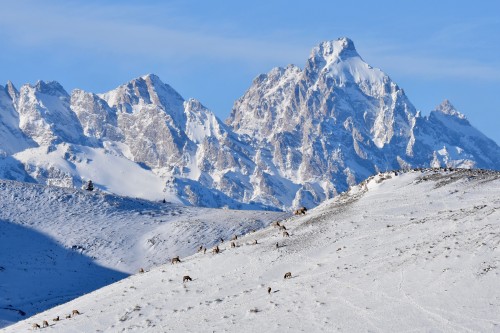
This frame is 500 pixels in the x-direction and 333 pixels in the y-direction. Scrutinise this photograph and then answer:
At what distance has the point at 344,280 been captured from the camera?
4212 cm

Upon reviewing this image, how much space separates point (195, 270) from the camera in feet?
163

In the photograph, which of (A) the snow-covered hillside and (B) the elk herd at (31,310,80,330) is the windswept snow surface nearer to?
(B) the elk herd at (31,310,80,330)

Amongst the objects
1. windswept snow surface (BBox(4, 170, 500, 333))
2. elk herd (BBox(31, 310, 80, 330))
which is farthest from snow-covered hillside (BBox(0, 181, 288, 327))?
elk herd (BBox(31, 310, 80, 330))

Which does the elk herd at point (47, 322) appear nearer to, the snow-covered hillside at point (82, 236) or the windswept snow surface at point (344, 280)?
the windswept snow surface at point (344, 280)

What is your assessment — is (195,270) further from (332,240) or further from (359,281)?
(359,281)

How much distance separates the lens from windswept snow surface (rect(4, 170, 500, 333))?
3662cm

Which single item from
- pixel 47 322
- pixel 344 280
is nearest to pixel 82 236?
pixel 47 322

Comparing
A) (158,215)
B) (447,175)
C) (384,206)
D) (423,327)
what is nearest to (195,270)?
(384,206)

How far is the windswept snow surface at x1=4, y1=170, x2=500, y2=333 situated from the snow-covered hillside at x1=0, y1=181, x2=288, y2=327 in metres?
34.8

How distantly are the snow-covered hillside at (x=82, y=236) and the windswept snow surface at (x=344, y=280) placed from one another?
34.8 meters

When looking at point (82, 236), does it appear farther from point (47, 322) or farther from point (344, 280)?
point (344, 280)

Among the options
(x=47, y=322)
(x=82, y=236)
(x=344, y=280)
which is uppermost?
(x=82, y=236)

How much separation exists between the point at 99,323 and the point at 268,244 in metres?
13.3

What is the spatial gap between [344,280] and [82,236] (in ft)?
232
